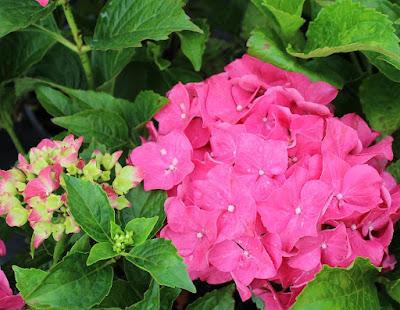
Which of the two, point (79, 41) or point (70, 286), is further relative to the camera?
point (79, 41)

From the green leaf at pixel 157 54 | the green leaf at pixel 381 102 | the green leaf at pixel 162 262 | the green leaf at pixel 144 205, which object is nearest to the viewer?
the green leaf at pixel 162 262

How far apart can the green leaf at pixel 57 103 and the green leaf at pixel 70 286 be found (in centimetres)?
29

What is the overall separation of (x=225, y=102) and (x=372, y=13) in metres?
0.23

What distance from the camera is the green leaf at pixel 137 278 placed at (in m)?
0.76

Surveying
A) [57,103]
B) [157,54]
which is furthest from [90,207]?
[157,54]

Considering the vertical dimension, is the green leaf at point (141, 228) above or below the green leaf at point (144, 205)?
above

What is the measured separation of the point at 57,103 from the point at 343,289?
1.71ft

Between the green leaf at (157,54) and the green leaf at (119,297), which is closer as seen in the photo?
the green leaf at (119,297)

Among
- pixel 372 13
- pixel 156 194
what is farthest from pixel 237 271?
pixel 372 13

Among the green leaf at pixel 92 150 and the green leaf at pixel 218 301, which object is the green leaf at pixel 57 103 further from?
the green leaf at pixel 218 301

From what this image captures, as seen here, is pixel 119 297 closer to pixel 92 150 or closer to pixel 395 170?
pixel 92 150

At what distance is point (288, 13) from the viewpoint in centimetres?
79

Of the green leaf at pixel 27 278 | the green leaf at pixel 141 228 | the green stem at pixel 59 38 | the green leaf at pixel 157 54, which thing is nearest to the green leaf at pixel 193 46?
the green leaf at pixel 157 54

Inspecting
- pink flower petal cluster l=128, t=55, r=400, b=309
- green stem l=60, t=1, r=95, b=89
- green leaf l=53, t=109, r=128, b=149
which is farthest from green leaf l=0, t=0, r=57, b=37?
pink flower petal cluster l=128, t=55, r=400, b=309
